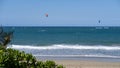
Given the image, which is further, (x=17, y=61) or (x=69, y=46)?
(x=69, y=46)

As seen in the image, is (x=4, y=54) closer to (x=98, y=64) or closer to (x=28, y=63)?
(x=28, y=63)

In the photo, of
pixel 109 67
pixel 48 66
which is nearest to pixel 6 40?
pixel 48 66

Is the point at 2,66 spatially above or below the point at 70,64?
above

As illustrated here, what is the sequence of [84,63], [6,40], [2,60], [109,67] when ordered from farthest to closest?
[84,63] < [109,67] < [6,40] < [2,60]

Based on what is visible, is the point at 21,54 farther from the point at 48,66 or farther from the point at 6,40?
the point at 6,40

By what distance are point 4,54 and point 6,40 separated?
209 cm

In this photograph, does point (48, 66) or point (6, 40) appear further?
point (6, 40)

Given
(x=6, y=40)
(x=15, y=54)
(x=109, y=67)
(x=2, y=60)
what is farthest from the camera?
(x=109, y=67)

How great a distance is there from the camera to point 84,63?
18.3 metres

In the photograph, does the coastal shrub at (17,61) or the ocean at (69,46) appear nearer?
the coastal shrub at (17,61)

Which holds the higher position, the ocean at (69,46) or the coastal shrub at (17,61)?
the coastal shrub at (17,61)

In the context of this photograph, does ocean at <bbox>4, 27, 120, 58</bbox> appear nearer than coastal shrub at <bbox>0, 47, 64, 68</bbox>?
No

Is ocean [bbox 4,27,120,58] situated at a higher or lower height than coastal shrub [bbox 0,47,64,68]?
lower

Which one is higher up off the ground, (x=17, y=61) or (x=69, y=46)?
(x=17, y=61)
